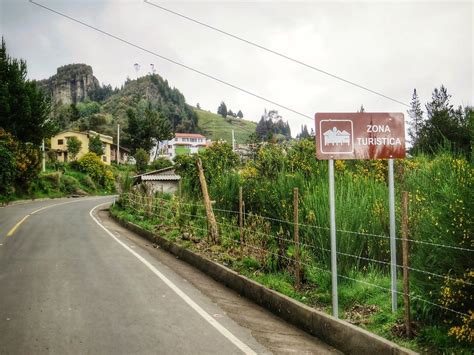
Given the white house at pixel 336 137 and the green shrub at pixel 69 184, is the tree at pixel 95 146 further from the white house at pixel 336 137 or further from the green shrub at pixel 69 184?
the white house at pixel 336 137

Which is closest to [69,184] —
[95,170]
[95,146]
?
[95,170]

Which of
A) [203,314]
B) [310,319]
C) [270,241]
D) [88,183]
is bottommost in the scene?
[203,314]

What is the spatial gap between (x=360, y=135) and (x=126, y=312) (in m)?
3.93

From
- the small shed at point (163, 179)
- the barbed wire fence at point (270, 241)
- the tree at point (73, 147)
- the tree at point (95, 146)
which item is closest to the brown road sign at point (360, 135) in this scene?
the barbed wire fence at point (270, 241)

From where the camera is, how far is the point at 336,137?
5.40m

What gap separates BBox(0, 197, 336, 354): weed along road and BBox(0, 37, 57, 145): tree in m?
28.6

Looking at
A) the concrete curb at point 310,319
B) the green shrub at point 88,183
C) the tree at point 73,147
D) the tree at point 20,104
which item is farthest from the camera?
the tree at point 73,147

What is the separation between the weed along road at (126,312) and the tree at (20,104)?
28.6 metres

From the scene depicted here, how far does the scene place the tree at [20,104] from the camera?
113ft

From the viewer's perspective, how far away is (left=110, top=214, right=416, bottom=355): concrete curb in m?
4.23

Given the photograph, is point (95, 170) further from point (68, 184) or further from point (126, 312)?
point (126, 312)

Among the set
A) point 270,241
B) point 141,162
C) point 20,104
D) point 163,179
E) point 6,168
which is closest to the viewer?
point 270,241

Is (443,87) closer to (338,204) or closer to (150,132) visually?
(150,132)

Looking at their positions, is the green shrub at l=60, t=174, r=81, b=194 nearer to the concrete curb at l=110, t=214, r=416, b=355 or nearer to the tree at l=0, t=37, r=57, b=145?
the tree at l=0, t=37, r=57, b=145
